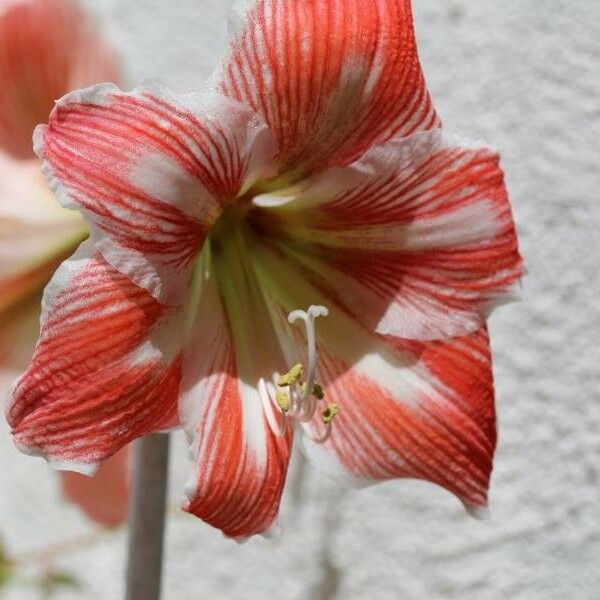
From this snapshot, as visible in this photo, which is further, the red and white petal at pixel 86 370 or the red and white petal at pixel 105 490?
the red and white petal at pixel 105 490

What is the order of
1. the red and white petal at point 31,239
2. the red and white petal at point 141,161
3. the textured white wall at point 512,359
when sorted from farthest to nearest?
the textured white wall at point 512,359
the red and white petal at point 31,239
the red and white petal at point 141,161

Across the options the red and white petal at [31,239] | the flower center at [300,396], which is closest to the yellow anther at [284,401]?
the flower center at [300,396]

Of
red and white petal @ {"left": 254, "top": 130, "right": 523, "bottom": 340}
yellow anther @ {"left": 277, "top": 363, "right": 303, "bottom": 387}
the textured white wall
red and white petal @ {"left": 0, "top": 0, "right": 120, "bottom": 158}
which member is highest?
red and white petal @ {"left": 0, "top": 0, "right": 120, "bottom": 158}

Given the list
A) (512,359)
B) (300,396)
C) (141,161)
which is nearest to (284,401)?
(300,396)

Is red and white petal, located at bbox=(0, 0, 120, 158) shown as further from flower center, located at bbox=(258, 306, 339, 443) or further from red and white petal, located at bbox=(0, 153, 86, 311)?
flower center, located at bbox=(258, 306, 339, 443)

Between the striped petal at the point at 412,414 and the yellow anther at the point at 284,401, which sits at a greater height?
the yellow anther at the point at 284,401

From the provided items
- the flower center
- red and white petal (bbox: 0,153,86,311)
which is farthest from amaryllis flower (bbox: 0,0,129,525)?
the flower center

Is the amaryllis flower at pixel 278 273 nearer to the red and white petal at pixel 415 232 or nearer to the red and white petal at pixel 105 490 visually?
the red and white petal at pixel 415 232
